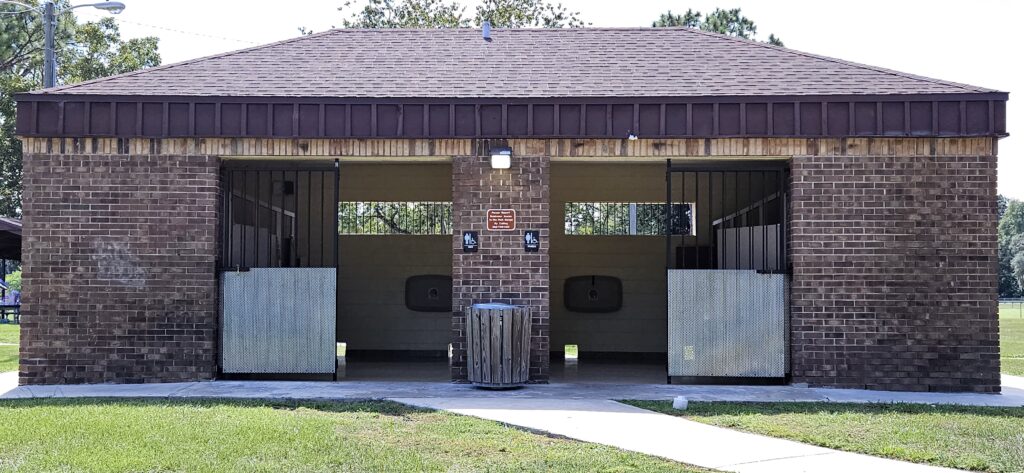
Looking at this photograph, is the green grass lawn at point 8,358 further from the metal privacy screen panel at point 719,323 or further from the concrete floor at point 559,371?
the metal privacy screen panel at point 719,323

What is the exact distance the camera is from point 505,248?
12.7 metres

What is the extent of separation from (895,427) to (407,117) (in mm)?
6308

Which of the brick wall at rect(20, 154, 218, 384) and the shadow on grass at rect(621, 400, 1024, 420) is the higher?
the brick wall at rect(20, 154, 218, 384)

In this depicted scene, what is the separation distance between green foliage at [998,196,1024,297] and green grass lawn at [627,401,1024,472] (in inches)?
3190

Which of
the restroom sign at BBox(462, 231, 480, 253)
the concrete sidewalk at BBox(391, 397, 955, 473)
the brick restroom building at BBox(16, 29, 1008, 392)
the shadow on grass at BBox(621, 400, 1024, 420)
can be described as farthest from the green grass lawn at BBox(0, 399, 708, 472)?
the restroom sign at BBox(462, 231, 480, 253)

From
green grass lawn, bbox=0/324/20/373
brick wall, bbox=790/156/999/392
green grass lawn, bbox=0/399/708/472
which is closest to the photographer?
green grass lawn, bbox=0/399/708/472

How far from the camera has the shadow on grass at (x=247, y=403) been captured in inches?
402

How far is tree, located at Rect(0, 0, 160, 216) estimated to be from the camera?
3938cm

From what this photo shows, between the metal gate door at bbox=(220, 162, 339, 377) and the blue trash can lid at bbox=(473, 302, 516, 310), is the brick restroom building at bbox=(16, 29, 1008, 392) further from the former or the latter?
the blue trash can lid at bbox=(473, 302, 516, 310)

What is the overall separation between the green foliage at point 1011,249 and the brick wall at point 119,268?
82358 mm

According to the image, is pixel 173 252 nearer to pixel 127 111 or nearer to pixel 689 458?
pixel 127 111

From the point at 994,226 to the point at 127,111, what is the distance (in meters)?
9.97

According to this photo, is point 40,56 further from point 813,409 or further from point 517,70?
point 813,409

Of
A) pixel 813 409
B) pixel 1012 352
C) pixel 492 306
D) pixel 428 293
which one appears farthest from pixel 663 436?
pixel 1012 352
